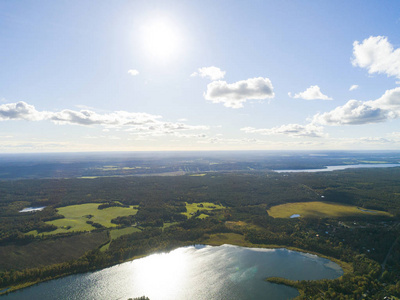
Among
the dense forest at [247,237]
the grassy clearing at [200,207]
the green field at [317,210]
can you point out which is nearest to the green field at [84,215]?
the dense forest at [247,237]

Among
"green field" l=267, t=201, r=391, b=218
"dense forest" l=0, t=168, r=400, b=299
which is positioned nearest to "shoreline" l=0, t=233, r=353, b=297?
"dense forest" l=0, t=168, r=400, b=299

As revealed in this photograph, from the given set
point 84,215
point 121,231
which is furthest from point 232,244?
point 84,215

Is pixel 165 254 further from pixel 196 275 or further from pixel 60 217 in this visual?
pixel 60 217

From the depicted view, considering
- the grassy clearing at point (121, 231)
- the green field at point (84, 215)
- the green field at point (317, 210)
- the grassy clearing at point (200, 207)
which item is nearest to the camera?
the grassy clearing at point (121, 231)

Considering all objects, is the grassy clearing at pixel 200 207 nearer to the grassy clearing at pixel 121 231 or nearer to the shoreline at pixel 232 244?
the shoreline at pixel 232 244

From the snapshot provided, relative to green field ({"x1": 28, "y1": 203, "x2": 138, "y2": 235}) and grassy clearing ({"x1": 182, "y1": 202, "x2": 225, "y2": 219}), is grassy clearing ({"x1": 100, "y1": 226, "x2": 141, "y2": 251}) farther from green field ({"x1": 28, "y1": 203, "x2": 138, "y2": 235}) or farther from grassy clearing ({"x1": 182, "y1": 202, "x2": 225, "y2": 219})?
grassy clearing ({"x1": 182, "y1": 202, "x2": 225, "y2": 219})

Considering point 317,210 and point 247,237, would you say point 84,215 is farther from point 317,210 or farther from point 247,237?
point 317,210

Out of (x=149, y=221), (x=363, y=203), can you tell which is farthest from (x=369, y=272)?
(x=363, y=203)
